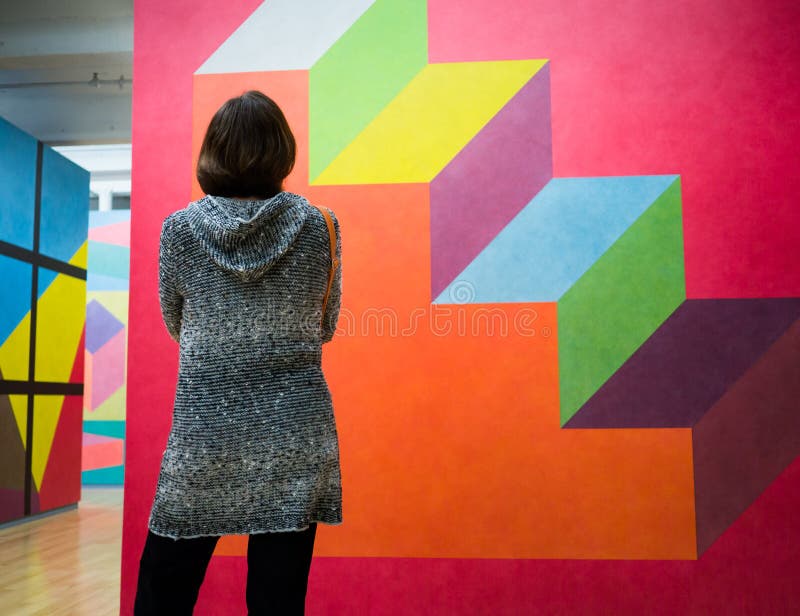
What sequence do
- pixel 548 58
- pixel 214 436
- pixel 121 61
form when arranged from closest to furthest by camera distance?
pixel 214 436 → pixel 548 58 → pixel 121 61

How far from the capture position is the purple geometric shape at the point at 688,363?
2.20m

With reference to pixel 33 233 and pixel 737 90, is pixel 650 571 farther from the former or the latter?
pixel 33 233

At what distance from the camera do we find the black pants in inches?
40.6

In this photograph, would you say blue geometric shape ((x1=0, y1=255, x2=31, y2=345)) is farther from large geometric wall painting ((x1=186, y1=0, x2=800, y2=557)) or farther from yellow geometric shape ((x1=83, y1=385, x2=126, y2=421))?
large geometric wall painting ((x1=186, y1=0, x2=800, y2=557))

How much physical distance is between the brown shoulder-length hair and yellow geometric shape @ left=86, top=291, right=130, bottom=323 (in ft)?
18.0

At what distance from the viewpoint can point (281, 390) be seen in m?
1.07

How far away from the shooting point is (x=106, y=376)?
6.23m

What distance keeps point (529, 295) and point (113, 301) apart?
495 centimetres

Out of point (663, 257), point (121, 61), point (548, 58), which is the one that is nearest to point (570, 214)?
point (663, 257)

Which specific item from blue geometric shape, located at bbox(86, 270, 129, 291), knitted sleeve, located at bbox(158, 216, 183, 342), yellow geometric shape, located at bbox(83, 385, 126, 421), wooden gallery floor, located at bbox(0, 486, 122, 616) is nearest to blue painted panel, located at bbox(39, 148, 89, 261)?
blue geometric shape, located at bbox(86, 270, 129, 291)

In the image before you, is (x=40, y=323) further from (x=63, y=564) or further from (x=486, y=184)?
(x=486, y=184)

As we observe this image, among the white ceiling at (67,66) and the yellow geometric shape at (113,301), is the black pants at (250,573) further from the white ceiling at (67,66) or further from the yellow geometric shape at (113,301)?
the yellow geometric shape at (113,301)

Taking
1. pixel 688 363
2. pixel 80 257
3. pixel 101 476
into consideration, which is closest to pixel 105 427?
pixel 101 476

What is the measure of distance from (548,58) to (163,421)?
165 centimetres
